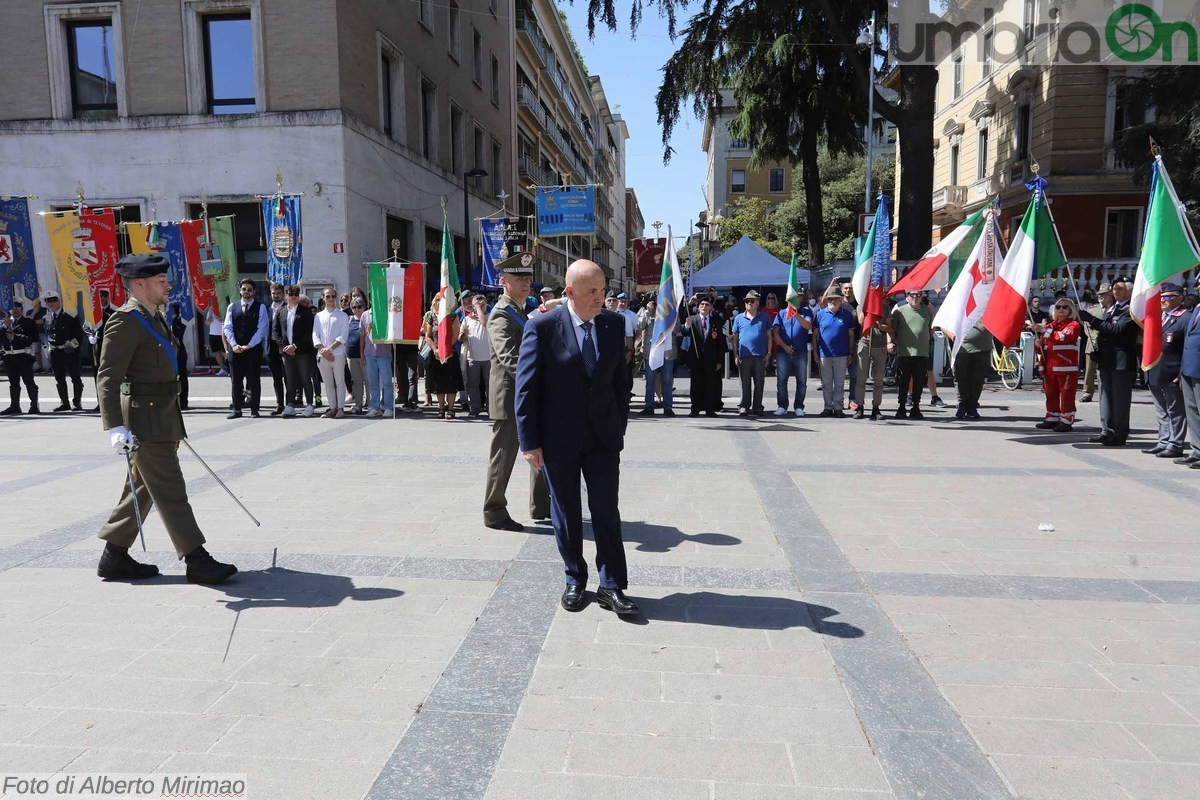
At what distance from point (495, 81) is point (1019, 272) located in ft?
92.9

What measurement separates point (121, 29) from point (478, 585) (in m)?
20.2

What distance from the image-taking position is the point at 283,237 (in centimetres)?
1720

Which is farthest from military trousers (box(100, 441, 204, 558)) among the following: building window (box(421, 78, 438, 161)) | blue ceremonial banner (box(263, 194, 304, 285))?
building window (box(421, 78, 438, 161))

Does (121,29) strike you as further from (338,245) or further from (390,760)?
(390,760)

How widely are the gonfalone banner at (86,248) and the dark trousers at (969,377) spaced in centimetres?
1512

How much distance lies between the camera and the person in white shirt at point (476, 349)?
11.1 m

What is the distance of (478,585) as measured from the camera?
4.51 meters

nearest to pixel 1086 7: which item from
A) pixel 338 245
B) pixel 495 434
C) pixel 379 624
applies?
pixel 338 245

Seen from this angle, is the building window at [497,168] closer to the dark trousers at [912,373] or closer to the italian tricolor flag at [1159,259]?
the dark trousers at [912,373]

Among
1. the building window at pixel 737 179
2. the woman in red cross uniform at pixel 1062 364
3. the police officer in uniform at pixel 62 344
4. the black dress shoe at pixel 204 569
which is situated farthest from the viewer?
the building window at pixel 737 179

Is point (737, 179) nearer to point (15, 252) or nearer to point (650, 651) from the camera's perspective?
point (15, 252)

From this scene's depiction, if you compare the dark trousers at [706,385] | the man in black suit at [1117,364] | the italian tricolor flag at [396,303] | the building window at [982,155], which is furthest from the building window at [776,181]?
the man in black suit at [1117,364]

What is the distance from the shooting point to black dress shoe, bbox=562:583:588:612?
4.15 m

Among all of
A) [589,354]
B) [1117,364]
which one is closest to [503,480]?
[589,354]
